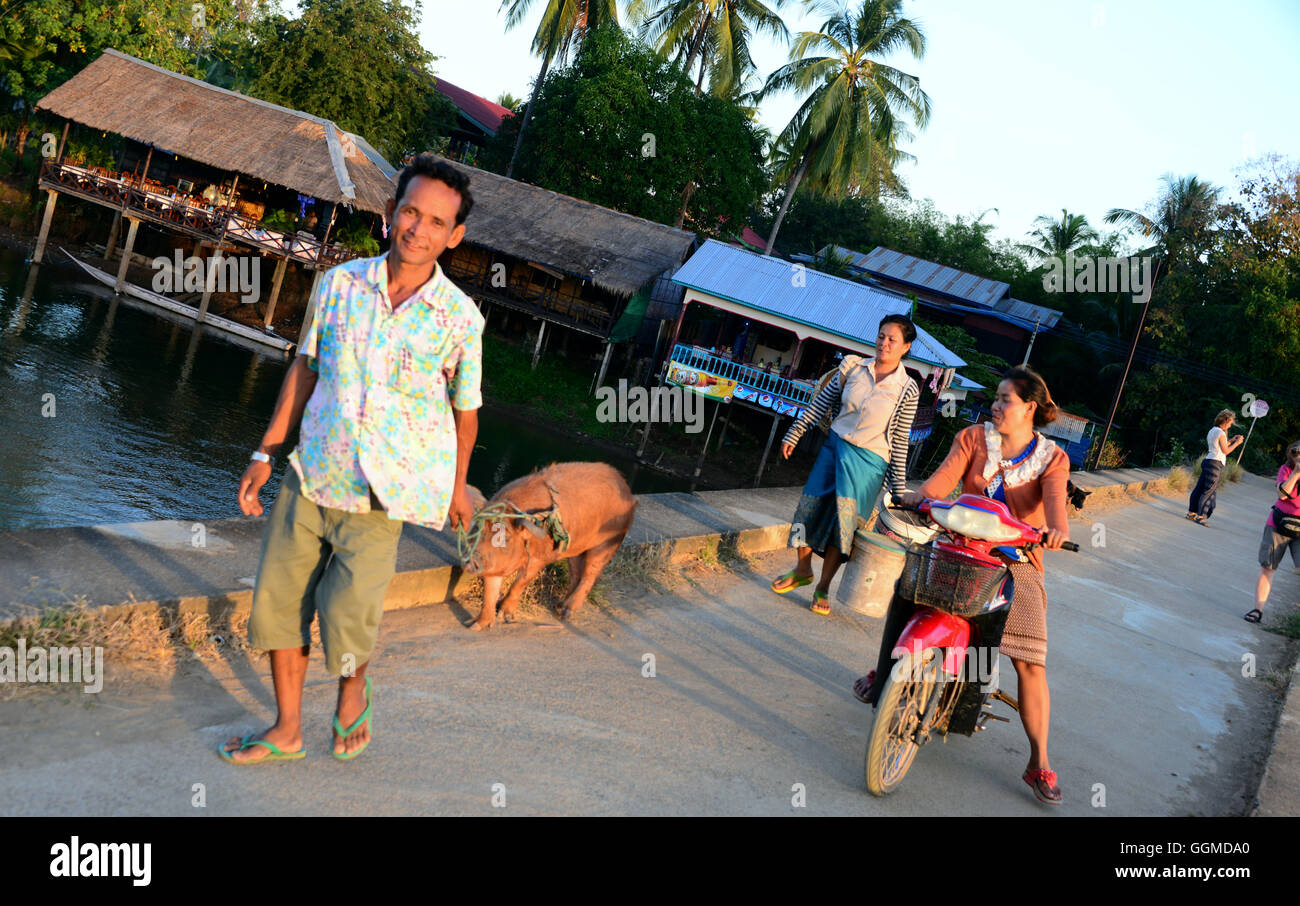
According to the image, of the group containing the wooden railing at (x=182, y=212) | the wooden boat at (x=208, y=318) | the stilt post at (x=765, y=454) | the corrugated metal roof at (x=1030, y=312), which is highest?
the corrugated metal roof at (x=1030, y=312)

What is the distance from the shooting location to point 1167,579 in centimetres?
1063

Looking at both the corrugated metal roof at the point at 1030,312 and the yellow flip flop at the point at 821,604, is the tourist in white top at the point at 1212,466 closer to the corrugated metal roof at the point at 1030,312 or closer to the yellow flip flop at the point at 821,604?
the yellow flip flop at the point at 821,604

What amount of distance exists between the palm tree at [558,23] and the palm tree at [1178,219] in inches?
872

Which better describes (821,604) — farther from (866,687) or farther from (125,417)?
(125,417)

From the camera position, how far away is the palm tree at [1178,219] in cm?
3684

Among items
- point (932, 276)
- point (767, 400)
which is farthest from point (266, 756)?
point (932, 276)

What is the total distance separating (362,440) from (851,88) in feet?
110

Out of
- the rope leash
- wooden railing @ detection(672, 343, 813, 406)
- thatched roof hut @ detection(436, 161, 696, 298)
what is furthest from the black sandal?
thatched roof hut @ detection(436, 161, 696, 298)

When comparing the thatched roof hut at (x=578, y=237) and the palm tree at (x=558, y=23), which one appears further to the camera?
the palm tree at (x=558, y=23)

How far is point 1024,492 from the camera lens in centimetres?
446

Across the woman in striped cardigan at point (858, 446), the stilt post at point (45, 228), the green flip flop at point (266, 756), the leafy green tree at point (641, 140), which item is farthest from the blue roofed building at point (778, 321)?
the green flip flop at point (266, 756)

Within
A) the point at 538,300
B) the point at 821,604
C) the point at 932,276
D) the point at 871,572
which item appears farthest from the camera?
the point at 932,276

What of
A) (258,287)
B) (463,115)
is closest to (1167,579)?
(258,287)
